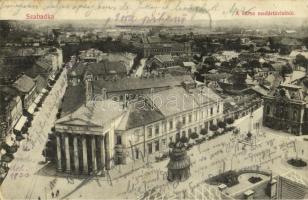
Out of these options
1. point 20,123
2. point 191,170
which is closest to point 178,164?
point 191,170

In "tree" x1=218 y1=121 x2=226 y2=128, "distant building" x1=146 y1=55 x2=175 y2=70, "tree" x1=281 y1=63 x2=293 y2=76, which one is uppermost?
"distant building" x1=146 y1=55 x2=175 y2=70

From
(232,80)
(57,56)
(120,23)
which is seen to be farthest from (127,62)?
(232,80)

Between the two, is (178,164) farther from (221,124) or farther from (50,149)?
(50,149)

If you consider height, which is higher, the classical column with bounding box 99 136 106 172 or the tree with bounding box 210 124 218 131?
the tree with bounding box 210 124 218 131

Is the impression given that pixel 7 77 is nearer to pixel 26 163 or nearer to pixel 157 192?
pixel 26 163

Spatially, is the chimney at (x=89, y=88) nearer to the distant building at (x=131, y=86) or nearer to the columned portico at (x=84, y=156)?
the distant building at (x=131, y=86)

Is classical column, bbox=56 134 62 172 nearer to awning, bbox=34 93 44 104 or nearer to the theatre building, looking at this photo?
the theatre building

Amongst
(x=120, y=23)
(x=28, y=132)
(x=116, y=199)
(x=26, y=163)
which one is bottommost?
(x=116, y=199)

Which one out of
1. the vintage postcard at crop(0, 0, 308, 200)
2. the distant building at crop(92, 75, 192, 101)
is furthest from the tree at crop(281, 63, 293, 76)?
the distant building at crop(92, 75, 192, 101)
